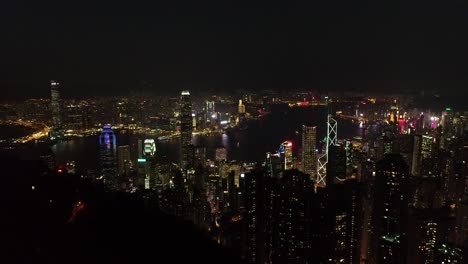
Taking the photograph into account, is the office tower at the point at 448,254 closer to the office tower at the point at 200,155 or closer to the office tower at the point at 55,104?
the office tower at the point at 200,155

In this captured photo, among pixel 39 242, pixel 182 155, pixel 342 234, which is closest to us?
pixel 39 242

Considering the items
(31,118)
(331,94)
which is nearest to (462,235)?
(331,94)

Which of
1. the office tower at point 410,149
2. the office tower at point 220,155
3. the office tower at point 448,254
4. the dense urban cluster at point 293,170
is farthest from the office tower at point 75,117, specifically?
the office tower at point 448,254

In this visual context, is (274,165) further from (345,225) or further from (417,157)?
(345,225)

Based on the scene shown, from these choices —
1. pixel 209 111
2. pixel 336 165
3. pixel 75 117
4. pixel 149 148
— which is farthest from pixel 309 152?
pixel 75 117

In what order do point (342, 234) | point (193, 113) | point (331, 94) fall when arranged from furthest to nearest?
point (193, 113) < point (331, 94) < point (342, 234)

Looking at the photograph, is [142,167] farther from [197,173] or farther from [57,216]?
[57,216]

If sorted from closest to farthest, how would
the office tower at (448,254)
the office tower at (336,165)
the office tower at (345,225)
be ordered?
the office tower at (448,254) → the office tower at (345,225) → the office tower at (336,165)
